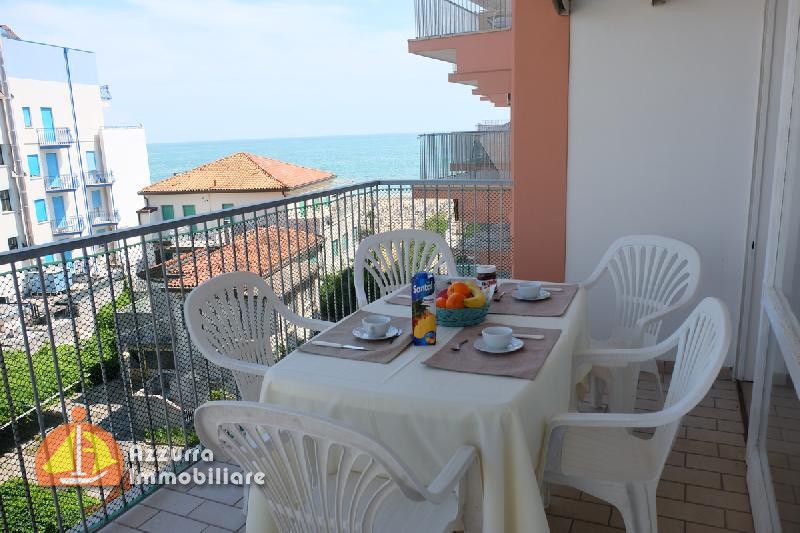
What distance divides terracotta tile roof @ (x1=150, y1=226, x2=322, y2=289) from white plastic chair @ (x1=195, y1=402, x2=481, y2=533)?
1.54 metres

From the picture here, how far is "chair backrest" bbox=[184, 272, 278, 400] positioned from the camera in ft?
7.01

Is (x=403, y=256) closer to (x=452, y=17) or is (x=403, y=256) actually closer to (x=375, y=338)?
(x=375, y=338)

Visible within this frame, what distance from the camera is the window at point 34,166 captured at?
2325 centimetres

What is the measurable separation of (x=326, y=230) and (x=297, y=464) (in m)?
3.21

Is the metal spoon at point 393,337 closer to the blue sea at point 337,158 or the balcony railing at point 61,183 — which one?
the balcony railing at point 61,183

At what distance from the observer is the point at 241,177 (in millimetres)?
20719

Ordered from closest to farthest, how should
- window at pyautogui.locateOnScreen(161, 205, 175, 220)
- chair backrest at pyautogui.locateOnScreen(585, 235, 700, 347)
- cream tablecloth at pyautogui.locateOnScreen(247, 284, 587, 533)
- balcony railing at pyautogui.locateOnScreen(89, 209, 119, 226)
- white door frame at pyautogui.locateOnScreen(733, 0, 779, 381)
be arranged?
1. cream tablecloth at pyautogui.locateOnScreen(247, 284, 587, 533)
2. chair backrest at pyautogui.locateOnScreen(585, 235, 700, 347)
3. white door frame at pyautogui.locateOnScreen(733, 0, 779, 381)
4. window at pyautogui.locateOnScreen(161, 205, 175, 220)
5. balcony railing at pyautogui.locateOnScreen(89, 209, 119, 226)

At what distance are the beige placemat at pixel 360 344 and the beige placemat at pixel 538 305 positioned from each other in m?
0.41

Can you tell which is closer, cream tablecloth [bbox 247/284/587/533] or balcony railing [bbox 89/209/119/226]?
cream tablecloth [bbox 247/284/587/533]

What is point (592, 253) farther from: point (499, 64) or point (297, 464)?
point (499, 64)

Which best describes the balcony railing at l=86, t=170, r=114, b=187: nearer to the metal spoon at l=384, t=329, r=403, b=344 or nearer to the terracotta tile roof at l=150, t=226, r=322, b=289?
the terracotta tile roof at l=150, t=226, r=322, b=289

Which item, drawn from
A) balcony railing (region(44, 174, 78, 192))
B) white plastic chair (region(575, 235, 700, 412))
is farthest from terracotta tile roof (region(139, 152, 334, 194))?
white plastic chair (region(575, 235, 700, 412))

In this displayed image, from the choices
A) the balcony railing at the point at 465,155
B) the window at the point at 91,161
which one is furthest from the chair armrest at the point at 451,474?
the window at the point at 91,161

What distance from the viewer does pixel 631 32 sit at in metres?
3.41
